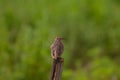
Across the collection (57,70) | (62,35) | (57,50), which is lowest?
(57,70)

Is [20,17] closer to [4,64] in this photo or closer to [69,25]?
[69,25]

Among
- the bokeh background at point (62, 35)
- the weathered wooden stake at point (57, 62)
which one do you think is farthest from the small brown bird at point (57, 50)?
the bokeh background at point (62, 35)

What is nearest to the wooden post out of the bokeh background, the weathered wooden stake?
the weathered wooden stake

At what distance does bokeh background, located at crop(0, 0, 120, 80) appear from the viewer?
7965 millimetres

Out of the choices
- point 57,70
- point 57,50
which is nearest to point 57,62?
point 57,70

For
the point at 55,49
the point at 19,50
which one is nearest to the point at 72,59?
the point at 19,50

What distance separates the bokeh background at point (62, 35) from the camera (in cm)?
796

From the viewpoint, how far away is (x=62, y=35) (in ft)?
32.9

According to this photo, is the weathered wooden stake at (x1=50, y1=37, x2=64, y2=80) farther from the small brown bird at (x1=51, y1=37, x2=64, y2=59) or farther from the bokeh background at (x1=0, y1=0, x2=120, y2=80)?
the bokeh background at (x1=0, y1=0, x2=120, y2=80)

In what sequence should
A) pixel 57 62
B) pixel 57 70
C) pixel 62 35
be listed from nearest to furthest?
pixel 57 70 < pixel 57 62 < pixel 62 35

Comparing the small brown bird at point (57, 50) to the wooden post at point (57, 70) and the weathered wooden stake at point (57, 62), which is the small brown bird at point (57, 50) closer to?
the weathered wooden stake at point (57, 62)

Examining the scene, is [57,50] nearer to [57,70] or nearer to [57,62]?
[57,62]

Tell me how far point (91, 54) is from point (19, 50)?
1604 millimetres

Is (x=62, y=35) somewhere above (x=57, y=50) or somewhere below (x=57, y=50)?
above
